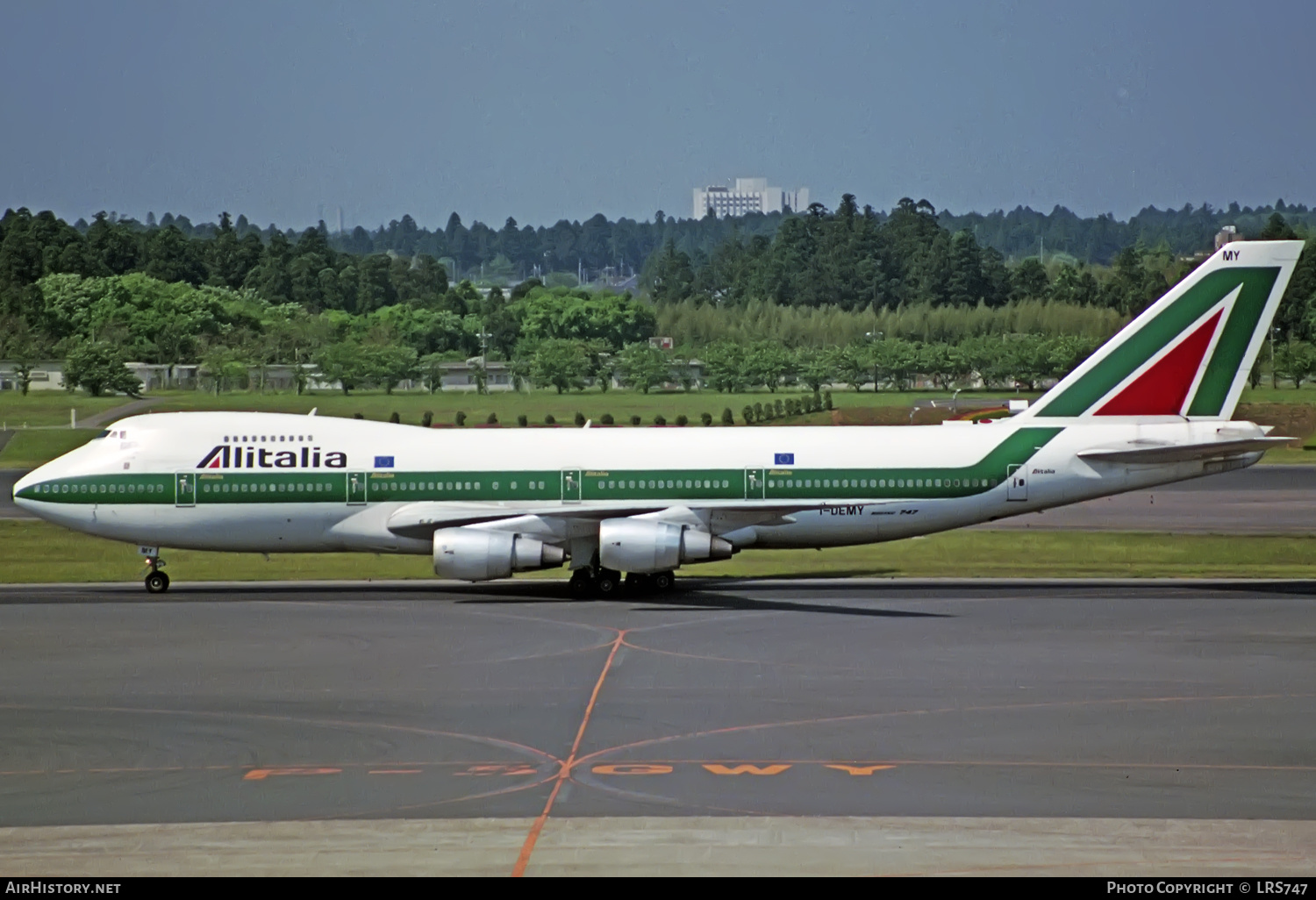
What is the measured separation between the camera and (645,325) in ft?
368

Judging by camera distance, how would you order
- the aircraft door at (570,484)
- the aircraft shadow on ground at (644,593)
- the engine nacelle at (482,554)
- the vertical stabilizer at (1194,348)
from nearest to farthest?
the engine nacelle at (482,554) < the aircraft shadow on ground at (644,593) < the aircraft door at (570,484) < the vertical stabilizer at (1194,348)

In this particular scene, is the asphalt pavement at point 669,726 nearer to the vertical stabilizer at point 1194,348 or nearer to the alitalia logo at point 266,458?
the alitalia logo at point 266,458

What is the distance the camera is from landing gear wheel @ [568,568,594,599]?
3934 centimetres

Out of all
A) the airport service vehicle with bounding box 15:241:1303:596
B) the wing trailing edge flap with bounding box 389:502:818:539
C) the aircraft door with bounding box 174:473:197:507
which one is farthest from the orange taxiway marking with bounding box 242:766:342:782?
the aircraft door with bounding box 174:473:197:507

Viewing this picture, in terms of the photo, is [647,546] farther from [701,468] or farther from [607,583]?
[701,468]

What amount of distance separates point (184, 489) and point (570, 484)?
986cm

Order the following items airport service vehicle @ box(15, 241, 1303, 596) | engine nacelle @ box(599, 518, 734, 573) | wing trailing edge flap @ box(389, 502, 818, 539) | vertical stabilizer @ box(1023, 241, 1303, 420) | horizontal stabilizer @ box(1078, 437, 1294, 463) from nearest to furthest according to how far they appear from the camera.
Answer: engine nacelle @ box(599, 518, 734, 573) → wing trailing edge flap @ box(389, 502, 818, 539) → horizontal stabilizer @ box(1078, 437, 1294, 463) → airport service vehicle @ box(15, 241, 1303, 596) → vertical stabilizer @ box(1023, 241, 1303, 420)

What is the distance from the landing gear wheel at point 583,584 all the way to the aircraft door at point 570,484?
73.5 inches

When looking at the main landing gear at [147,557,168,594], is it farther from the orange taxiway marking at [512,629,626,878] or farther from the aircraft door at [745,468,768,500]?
the orange taxiway marking at [512,629,626,878]

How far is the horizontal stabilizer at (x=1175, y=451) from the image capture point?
38.6m

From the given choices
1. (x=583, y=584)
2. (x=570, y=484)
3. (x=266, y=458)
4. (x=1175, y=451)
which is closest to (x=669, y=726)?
(x=583, y=584)

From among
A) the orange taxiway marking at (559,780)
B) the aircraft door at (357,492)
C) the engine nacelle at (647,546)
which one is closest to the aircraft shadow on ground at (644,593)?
the engine nacelle at (647,546)

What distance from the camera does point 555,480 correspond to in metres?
39.5

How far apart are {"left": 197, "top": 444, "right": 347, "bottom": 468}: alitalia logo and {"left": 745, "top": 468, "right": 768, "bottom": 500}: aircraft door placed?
33.6 feet
